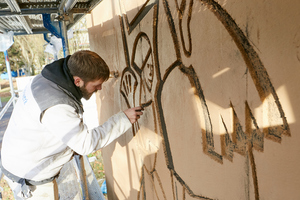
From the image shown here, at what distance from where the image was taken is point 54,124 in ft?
5.76

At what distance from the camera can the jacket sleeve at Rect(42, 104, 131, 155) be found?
173 cm

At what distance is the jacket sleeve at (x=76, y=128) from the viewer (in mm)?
1734

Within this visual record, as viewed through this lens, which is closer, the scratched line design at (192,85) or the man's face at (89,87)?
the scratched line design at (192,85)

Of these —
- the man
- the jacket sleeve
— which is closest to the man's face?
the man

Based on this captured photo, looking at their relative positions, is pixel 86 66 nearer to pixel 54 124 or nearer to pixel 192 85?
pixel 54 124

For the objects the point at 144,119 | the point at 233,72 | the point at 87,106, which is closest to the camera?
the point at 233,72

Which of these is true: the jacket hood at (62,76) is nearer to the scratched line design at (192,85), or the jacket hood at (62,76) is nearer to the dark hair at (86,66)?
the dark hair at (86,66)

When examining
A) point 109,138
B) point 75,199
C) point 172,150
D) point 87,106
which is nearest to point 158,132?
point 172,150

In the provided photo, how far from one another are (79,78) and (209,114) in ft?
3.70

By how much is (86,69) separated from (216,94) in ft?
3.55

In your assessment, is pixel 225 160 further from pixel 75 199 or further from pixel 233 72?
pixel 75 199

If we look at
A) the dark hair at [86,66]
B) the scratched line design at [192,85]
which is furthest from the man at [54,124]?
the scratched line design at [192,85]

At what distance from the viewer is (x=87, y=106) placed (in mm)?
7109

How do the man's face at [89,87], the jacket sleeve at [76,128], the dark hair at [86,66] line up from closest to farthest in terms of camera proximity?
the jacket sleeve at [76,128], the dark hair at [86,66], the man's face at [89,87]
